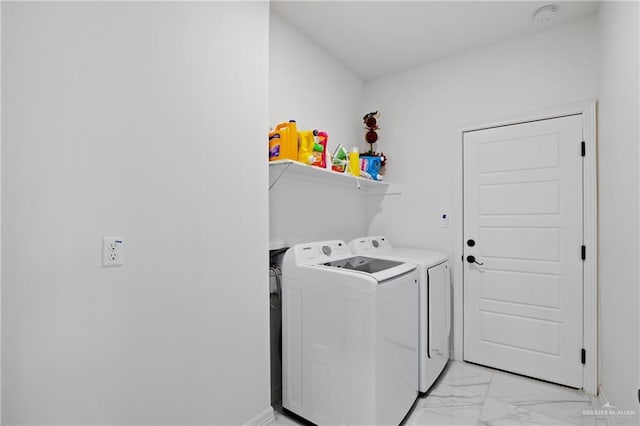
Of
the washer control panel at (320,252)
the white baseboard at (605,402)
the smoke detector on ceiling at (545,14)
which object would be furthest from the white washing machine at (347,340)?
the smoke detector on ceiling at (545,14)

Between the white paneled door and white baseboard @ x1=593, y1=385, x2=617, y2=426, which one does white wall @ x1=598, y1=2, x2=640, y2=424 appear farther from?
the white paneled door

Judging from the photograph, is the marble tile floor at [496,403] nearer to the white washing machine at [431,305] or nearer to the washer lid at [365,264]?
the white washing machine at [431,305]

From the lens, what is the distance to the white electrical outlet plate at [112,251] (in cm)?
116

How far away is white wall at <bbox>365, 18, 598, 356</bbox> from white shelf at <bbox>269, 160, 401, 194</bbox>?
0.52 feet

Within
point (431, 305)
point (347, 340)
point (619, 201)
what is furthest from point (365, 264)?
point (619, 201)

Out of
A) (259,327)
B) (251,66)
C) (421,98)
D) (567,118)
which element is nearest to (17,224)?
(259,327)

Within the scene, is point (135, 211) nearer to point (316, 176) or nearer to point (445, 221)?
point (316, 176)

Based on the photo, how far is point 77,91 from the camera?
1.10 metres

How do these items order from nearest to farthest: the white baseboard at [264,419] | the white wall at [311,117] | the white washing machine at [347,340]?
the white washing machine at [347,340], the white baseboard at [264,419], the white wall at [311,117]

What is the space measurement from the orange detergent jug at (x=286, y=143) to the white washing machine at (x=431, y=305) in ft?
3.10

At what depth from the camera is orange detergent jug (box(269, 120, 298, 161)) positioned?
194 centimetres

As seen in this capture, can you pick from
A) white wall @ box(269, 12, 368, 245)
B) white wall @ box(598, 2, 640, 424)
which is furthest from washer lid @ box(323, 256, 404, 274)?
white wall @ box(598, 2, 640, 424)

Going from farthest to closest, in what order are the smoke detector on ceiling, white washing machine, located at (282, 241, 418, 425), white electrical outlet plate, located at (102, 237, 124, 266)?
the smoke detector on ceiling
white washing machine, located at (282, 241, 418, 425)
white electrical outlet plate, located at (102, 237, 124, 266)

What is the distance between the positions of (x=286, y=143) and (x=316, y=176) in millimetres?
615
